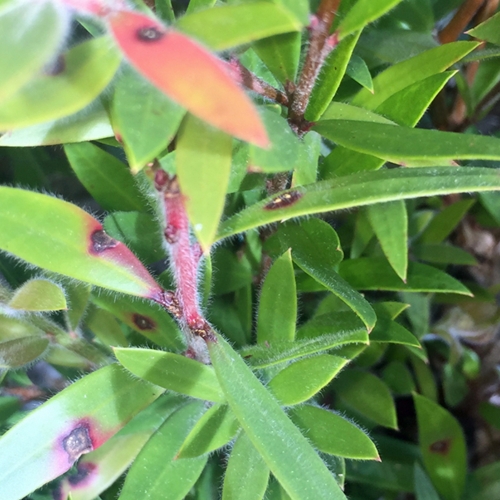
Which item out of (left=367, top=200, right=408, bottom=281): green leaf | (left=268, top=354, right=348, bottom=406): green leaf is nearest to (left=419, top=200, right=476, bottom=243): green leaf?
(left=367, top=200, right=408, bottom=281): green leaf

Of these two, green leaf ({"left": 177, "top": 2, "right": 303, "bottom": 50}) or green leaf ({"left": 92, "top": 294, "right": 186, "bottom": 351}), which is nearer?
green leaf ({"left": 177, "top": 2, "right": 303, "bottom": 50})

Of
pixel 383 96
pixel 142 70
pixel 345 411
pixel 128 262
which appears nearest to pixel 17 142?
pixel 128 262

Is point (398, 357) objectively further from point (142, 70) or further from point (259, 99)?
point (142, 70)

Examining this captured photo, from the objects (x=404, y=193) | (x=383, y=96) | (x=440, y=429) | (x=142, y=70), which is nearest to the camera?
(x=142, y=70)

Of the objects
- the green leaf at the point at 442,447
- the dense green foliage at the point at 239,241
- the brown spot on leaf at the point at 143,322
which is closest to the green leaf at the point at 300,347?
the dense green foliage at the point at 239,241

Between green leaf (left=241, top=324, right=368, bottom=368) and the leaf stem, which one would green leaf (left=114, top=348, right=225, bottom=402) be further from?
the leaf stem
